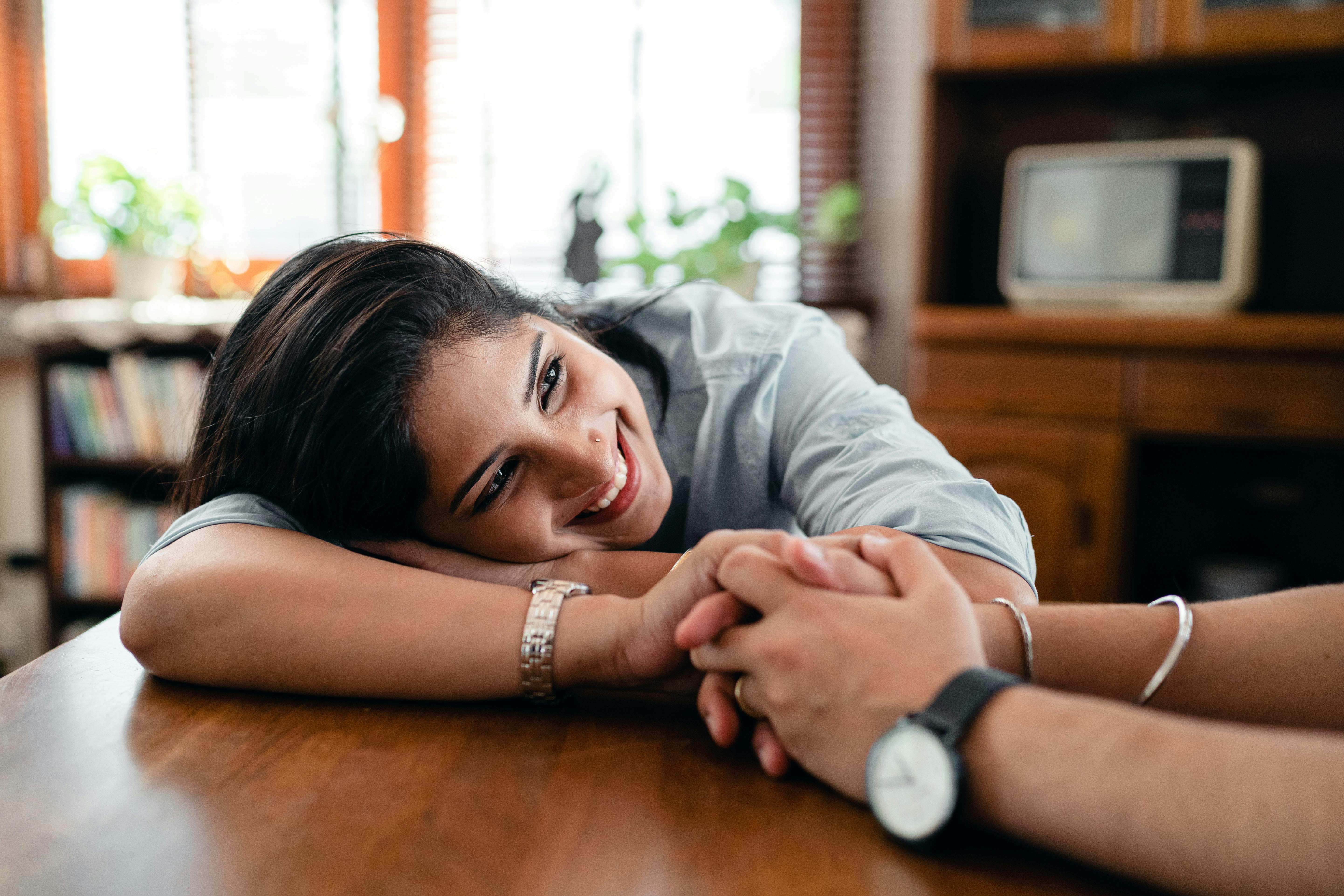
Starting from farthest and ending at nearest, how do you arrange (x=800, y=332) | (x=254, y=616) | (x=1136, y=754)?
(x=800, y=332), (x=254, y=616), (x=1136, y=754)

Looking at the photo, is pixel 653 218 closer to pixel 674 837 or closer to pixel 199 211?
pixel 199 211

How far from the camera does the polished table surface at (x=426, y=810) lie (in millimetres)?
487

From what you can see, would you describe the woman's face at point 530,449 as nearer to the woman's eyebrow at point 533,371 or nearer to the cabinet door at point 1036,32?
the woman's eyebrow at point 533,371

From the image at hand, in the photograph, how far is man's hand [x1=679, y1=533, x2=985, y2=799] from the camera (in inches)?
22.7

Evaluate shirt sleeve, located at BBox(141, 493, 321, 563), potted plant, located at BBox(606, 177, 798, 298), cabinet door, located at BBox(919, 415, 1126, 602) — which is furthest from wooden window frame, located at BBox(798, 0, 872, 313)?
shirt sleeve, located at BBox(141, 493, 321, 563)

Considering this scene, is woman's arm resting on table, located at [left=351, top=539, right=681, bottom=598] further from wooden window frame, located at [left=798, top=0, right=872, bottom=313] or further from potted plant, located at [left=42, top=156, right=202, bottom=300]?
potted plant, located at [left=42, top=156, right=202, bottom=300]

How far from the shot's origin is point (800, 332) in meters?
1.21

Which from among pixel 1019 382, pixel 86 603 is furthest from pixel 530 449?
pixel 86 603

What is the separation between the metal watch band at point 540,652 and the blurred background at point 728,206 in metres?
1.68

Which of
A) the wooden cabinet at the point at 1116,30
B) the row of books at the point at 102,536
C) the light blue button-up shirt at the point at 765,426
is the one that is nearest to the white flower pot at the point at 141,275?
the row of books at the point at 102,536

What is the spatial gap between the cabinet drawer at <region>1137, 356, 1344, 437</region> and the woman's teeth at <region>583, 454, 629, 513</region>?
1.64 m

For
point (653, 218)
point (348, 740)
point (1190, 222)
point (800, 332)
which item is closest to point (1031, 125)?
point (1190, 222)

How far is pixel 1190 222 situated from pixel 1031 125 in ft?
1.95

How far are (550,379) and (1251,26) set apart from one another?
6.80 ft
